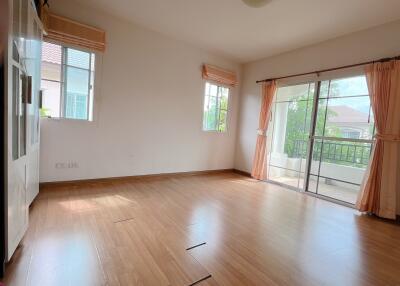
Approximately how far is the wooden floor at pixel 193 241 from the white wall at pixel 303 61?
2.13 metres

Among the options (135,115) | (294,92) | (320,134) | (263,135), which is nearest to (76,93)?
(135,115)

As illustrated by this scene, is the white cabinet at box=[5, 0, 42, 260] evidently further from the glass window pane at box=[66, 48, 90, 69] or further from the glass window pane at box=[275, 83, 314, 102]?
the glass window pane at box=[275, 83, 314, 102]

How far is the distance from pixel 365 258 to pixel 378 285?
0.40 m

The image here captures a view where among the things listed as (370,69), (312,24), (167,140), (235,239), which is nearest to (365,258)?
(235,239)

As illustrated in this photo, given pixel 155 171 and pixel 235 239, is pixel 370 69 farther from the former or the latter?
pixel 155 171

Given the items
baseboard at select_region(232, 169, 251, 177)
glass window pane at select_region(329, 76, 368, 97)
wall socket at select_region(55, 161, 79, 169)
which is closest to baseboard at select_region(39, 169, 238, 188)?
baseboard at select_region(232, 169, 251, 177)

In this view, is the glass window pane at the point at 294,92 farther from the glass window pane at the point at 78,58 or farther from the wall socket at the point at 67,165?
the wall socket at the point at 67,165

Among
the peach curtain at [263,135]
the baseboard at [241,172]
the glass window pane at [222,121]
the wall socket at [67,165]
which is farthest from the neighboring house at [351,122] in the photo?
the wall socket at [67,165]

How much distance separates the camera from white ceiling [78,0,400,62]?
281 centimetres

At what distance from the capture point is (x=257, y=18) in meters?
3.19

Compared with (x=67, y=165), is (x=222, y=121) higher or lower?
higher

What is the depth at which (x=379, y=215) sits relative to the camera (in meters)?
3.04

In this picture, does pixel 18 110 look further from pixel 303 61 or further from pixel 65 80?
pixel 303 61

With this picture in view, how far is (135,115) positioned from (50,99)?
130cm
